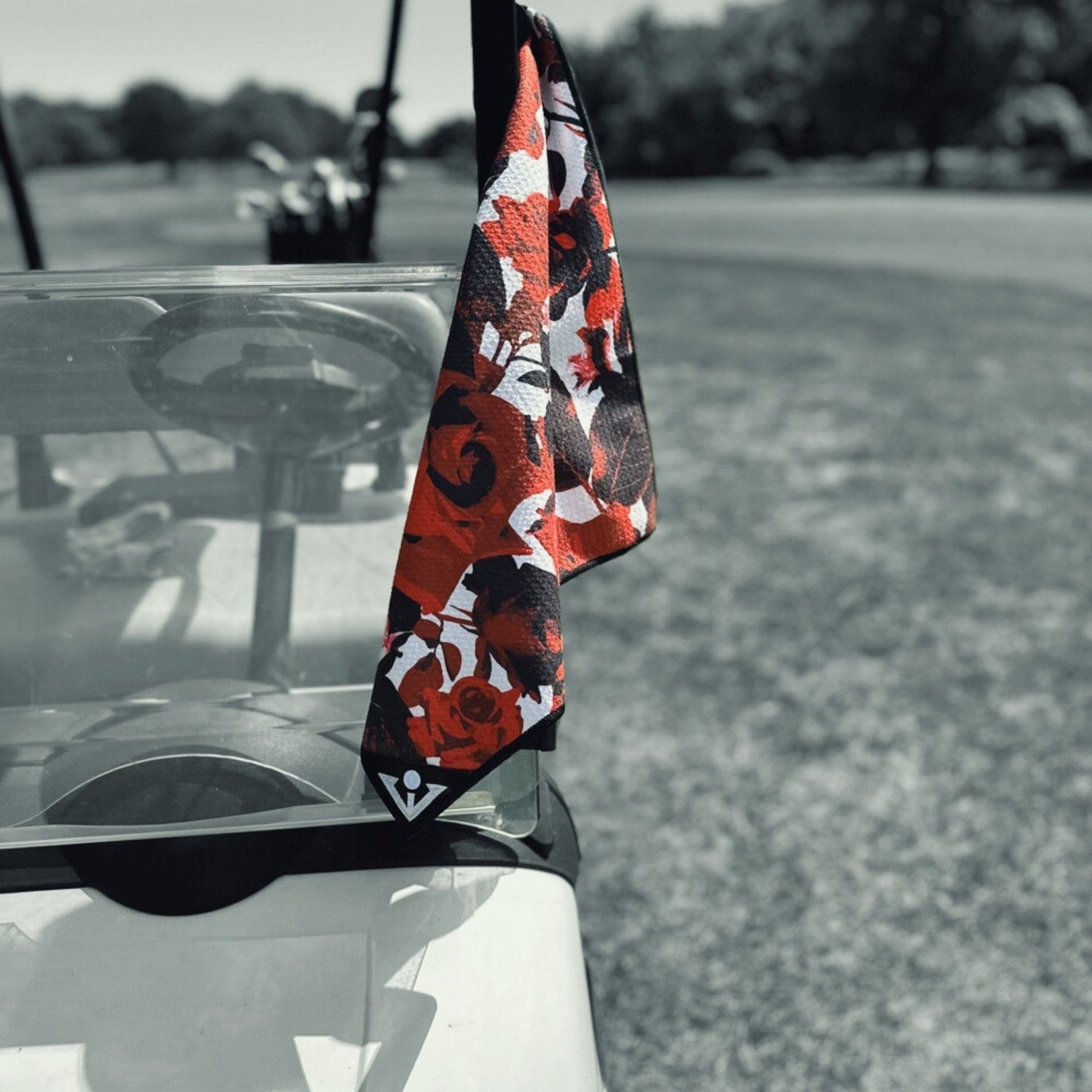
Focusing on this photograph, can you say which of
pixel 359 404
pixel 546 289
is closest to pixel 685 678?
pixel 359 404

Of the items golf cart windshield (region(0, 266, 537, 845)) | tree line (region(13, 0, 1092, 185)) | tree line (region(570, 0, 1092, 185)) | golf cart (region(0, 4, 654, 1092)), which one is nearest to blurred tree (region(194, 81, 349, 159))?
golf cart windshield (region(0, 266, 537, 845))

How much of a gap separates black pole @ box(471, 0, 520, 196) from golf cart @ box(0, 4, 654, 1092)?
1 cm

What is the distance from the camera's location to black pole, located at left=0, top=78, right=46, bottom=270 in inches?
65.7

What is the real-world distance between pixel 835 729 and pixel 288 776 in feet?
6.22

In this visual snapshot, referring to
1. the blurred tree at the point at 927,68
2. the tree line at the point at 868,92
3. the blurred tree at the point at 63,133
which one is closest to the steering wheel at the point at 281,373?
the blurred tree at the point at 63,133

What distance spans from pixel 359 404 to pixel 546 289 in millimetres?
391

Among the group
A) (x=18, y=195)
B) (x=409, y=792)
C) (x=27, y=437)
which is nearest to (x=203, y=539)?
(x=27, y=437)

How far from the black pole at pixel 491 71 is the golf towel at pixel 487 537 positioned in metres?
0.01

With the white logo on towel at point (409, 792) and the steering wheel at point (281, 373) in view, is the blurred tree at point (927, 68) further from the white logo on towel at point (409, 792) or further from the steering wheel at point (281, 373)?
the white logo on towel at point (409, 792)

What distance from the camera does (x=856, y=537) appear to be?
3766mm

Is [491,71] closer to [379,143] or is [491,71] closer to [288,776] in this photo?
[288,776]

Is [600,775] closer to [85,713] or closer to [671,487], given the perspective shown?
[85,713]

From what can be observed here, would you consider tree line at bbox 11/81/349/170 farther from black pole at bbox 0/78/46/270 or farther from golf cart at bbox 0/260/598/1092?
golf cart at bbox 0/260/598/1092

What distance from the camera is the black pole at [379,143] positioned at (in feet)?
5.05
